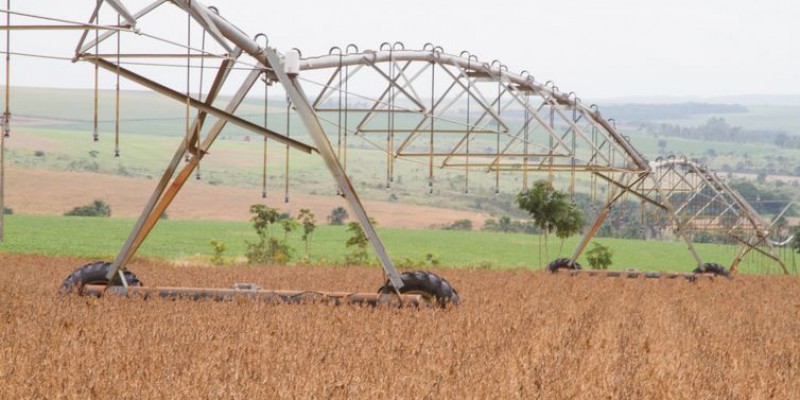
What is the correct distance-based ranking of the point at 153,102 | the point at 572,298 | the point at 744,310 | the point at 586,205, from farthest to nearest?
1. the point at 153,102
2. the point at 586,205
3. the point at 572,298
4. the point at 744,310

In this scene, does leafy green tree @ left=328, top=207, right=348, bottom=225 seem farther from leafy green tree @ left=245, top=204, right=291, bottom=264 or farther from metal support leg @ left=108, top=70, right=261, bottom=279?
metal support leg @ left=108, top=70, right=261, bottom=279

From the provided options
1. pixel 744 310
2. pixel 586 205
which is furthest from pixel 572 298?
pixel 586 205

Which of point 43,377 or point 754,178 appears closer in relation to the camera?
point 43,377

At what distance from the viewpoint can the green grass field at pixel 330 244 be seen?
45.3m

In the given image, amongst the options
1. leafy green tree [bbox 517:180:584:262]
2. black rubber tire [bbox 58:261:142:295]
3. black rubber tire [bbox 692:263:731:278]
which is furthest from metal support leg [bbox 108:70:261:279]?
leafy green tree [bbox 517:180:584:262]

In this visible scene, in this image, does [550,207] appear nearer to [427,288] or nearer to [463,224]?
[427,288]

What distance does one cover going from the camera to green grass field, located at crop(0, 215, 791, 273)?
4534 centimetres

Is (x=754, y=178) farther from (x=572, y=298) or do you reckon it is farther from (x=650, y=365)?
(x=650, y=365)

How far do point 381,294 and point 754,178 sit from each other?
111297mm

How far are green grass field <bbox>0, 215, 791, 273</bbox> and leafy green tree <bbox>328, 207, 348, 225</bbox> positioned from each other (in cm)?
65

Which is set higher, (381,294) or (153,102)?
(153,102)

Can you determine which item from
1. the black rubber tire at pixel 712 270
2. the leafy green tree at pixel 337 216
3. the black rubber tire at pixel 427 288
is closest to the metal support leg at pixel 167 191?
the black rubber tire at pixel 427 288

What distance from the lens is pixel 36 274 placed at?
16891 millimetres

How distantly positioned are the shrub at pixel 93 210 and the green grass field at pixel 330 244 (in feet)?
3.67
